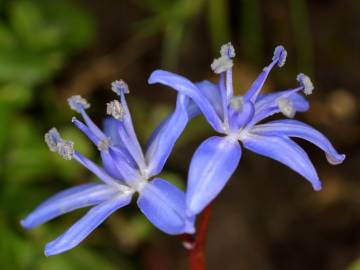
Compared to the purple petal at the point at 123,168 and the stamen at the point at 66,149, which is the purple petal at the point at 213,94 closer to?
the purple petal at the point at 123,168

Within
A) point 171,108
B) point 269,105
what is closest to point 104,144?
point 269,105

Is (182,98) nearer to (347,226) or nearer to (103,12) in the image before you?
(347,226)

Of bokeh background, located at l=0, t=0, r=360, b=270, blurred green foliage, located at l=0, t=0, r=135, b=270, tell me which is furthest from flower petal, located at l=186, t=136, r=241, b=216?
blurred green foliage, located at l=0, t=0, r=135, b=270

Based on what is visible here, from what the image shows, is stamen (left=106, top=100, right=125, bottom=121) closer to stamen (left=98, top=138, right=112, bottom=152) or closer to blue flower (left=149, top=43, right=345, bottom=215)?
stamen (left=98, top=138, right=112, bottom=152)

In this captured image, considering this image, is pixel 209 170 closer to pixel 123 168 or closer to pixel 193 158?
pixel 193 158

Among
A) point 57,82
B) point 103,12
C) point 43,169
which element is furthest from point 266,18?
point 43,169
